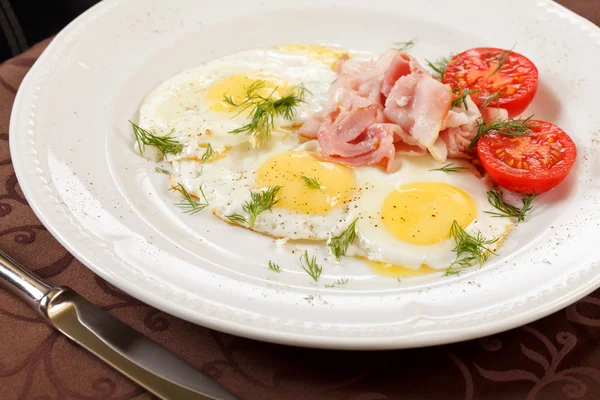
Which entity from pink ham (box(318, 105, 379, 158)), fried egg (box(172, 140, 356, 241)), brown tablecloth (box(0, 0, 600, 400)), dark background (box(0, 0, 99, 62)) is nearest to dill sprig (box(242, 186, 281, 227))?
fried egg (box(172, 140, 356, 241))

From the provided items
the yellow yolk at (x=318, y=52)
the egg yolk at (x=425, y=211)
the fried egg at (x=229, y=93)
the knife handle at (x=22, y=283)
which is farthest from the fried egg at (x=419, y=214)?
the knife handle at (x=22, y=283)

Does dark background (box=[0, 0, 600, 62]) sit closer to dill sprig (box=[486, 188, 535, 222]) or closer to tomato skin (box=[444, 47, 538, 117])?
tomato skin (box=[444, 47, 538, 117])

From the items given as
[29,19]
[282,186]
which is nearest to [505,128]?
[282,186]

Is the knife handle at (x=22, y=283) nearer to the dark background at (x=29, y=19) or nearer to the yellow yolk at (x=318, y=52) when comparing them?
the yellow yolk at (x=318, y=52)

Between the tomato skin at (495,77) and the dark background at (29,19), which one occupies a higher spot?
the tomato skin at (495,77)

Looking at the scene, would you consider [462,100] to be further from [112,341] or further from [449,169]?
[112,341]

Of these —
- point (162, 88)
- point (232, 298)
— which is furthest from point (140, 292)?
point (162, 88)
